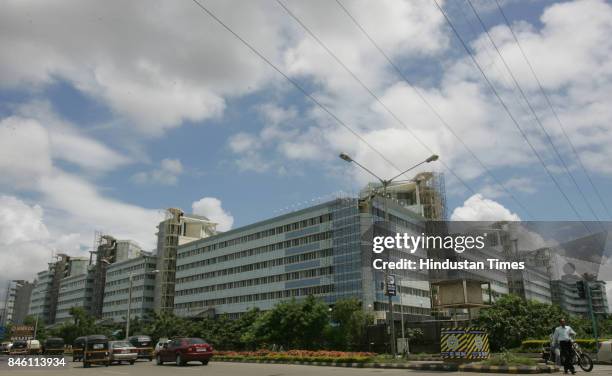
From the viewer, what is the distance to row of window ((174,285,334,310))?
7822cm

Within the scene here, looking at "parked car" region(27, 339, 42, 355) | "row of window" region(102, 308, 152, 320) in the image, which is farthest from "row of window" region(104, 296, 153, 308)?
"parked car" region(27, 339, 42, 355)

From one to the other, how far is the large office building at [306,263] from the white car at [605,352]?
135ft

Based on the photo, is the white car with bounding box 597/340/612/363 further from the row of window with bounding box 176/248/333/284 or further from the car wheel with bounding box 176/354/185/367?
the row of window with bounding box 176/248/333/284

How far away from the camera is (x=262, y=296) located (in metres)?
89.1

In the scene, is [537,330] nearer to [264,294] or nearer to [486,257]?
[264,294]

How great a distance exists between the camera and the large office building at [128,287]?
5157 inches

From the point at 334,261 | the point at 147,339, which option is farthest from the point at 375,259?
the point at 147,339

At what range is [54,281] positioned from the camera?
611 feet

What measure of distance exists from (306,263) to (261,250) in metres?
13.7

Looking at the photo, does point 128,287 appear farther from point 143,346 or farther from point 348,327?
point 143,346

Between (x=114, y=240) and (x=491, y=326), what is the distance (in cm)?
14142

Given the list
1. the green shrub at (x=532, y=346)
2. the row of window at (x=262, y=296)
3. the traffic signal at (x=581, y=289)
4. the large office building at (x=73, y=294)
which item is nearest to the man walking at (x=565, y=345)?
the traffic signal at (x=581, y=289)

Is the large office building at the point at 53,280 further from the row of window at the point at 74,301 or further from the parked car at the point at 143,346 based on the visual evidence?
the parked car at the point at 143,346

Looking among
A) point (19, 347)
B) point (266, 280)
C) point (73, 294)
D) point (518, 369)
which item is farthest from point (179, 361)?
point (73, 294)
